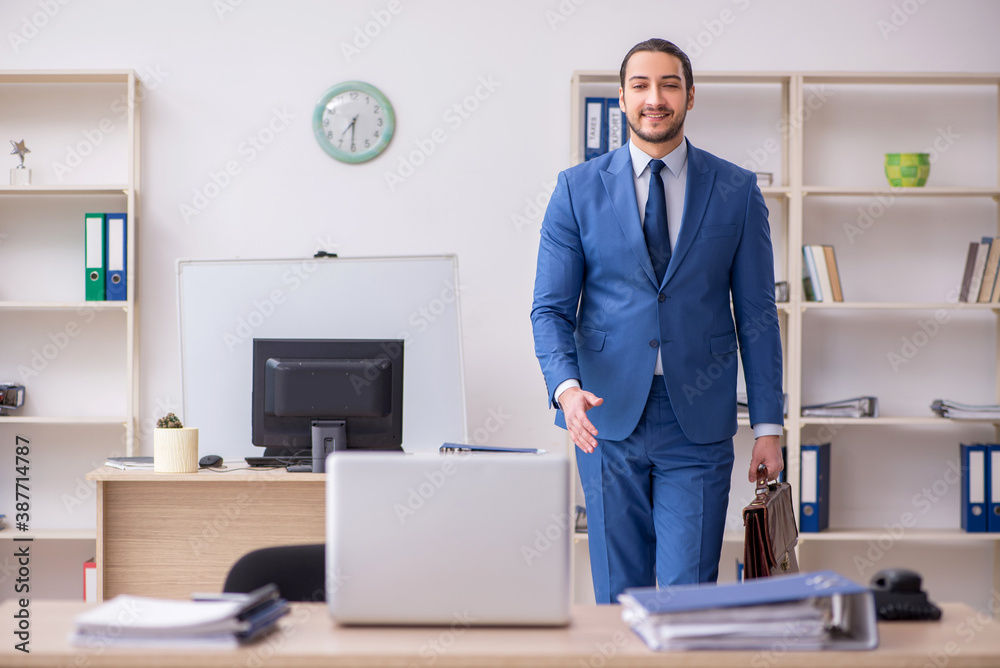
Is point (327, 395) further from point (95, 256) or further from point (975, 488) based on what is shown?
point (975, 488)

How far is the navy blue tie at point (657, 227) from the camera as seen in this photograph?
194cm

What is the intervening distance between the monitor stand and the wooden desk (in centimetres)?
5

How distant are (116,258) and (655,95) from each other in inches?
89.7

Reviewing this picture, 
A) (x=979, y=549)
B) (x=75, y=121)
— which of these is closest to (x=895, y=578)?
(x=979, y=549)

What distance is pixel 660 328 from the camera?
190 cm

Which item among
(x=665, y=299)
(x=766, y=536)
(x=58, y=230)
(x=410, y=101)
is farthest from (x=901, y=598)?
(x=58, y=230)

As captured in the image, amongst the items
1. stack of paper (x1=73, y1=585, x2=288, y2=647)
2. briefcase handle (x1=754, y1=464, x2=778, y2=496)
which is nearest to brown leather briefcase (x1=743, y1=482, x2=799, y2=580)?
briefcase handle (x1=754, y1=464, x2=778, y2=496)

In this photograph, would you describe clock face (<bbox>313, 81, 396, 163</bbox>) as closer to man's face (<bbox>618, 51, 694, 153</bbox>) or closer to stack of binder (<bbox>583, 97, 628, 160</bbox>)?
stack of binder (<bbox>583, 97, 628, 160</bbox>)

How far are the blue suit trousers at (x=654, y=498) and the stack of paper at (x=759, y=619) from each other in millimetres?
863

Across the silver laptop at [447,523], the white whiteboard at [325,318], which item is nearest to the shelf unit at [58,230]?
the white whiteboard at [325,318]

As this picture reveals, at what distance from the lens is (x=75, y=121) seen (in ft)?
11.4

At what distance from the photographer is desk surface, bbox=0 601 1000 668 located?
936mm

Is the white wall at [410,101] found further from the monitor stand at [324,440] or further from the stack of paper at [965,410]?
the stack of paper at [965,410]

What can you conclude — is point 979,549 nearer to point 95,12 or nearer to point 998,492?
point 998,492
